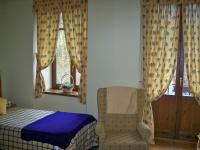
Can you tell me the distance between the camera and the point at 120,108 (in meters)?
3.51

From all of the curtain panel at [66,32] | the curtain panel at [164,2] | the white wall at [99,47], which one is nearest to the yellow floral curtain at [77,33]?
the curtain panel at [66,32]

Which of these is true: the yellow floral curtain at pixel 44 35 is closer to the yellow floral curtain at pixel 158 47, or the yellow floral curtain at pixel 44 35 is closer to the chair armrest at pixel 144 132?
the yellow floral curtain at pixel 158 47

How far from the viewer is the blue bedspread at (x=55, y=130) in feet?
10.1

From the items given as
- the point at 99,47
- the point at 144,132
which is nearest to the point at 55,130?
the point at 144,132

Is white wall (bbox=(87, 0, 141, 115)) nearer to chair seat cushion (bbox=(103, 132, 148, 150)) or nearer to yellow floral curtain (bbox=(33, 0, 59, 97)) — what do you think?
yellow floral curtain (bbox=(33, 0, 59, 97))

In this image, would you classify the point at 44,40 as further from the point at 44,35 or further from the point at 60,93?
the point at 60,93

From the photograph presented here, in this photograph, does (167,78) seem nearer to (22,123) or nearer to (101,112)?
(101,112)

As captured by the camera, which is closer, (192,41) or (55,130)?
(55,130)

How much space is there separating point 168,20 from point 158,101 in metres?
1.39

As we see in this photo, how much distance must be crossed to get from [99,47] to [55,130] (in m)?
1.59

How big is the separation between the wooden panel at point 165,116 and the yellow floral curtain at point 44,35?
6.98ft

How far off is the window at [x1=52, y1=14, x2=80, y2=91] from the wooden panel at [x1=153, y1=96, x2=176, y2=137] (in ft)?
5.13

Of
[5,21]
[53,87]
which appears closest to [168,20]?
[53,87]

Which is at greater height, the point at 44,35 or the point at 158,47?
the point at 44,35
